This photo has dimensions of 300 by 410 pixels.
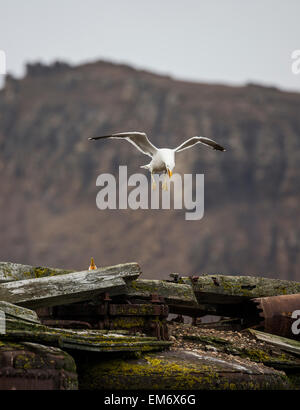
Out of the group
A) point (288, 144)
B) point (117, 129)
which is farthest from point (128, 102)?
point (288, 144)

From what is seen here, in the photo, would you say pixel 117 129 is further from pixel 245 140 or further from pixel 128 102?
pixel 245 140

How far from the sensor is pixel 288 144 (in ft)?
282

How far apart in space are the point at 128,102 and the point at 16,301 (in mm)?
80904

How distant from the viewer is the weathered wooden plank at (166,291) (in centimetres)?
1100

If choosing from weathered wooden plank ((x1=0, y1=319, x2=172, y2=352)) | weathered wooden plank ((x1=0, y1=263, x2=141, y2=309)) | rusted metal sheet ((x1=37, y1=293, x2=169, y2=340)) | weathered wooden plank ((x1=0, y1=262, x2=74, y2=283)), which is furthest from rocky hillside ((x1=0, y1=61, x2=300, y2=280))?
weathered wooden plank ((x1=0, y1=319, x2=172, y2=352))

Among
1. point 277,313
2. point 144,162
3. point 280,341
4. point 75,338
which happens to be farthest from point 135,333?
point 144,162

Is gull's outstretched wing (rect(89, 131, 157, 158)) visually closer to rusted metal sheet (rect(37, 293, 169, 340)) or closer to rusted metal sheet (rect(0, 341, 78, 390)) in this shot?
rusted metal sheet (rect(37, 293, 169, 340))

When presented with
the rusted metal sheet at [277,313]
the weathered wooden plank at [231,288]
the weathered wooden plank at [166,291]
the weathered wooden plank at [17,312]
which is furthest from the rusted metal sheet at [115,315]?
the rusted metal sheet at [277,313]

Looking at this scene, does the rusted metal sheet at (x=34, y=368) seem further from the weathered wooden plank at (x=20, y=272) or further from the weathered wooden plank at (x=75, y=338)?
the weathered wooden plank at (x=20, y=272)

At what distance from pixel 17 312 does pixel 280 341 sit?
17.2 feet

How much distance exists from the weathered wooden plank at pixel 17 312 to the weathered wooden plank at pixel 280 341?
4.63m

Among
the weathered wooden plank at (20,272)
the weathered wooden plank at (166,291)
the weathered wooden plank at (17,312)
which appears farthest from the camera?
the weathered wooden plank at (166,291)
